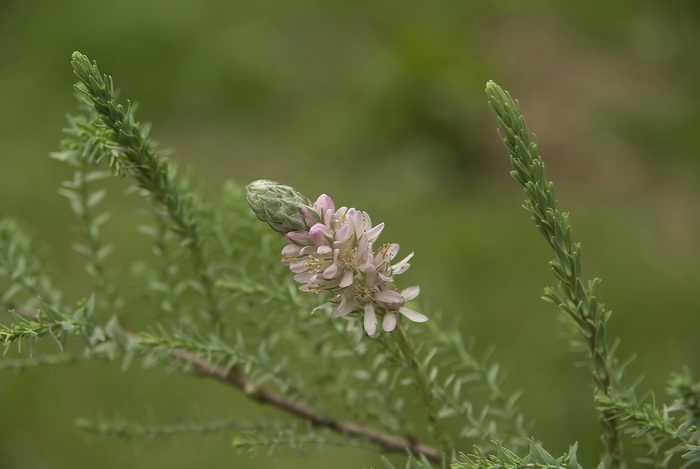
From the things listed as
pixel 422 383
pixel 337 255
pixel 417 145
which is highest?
pixel 337 255

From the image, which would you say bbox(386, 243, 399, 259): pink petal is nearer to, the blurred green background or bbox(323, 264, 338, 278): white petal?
bbox(323, 264, 338, 278): white petal

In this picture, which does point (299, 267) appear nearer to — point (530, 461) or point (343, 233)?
point (343, 233)

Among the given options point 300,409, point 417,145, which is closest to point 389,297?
point 300,409

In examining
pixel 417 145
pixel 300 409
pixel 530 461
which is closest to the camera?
pixel 530 461

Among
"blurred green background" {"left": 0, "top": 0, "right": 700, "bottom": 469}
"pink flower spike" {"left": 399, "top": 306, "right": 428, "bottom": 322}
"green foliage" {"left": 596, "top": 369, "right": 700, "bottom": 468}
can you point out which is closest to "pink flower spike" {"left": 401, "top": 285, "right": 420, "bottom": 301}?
"pink flower spike" {"left": 399, "top": 306, "right": 428, "bottom": 322}

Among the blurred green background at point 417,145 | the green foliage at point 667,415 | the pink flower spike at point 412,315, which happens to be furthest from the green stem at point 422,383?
the blurred green background at point 417,145

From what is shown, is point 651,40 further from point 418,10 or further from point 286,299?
point 286,299

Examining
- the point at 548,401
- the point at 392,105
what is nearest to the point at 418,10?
the point at 392,105
